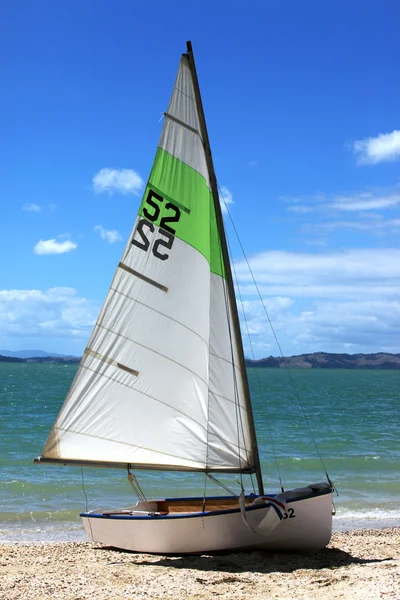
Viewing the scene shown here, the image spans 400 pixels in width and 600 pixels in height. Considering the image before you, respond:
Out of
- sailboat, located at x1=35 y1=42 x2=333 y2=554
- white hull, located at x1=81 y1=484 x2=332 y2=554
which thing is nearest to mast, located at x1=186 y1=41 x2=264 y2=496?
sailboat, located at x1=35 y1=42 x2=333 y2=554

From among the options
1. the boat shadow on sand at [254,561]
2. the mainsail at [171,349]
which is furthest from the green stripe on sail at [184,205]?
the boat shadow on sand at [254,561]

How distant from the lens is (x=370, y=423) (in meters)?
44.0

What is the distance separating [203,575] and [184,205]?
5906 millimetres

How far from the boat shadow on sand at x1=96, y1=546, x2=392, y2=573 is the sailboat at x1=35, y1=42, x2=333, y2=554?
0.17m

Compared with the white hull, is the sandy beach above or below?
below

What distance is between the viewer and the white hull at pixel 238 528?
11.1m

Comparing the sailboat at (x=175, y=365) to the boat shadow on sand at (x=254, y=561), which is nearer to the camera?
the boat shadow on sand at (x=254, y=561)

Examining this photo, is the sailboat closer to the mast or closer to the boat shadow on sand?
the mast

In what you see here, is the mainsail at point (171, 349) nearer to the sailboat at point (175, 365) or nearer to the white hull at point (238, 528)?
the sailboat at point (175, 365)

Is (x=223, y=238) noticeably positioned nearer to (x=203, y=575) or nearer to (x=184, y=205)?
(x=184, y=205)

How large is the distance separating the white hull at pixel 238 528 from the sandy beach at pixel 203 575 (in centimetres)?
21

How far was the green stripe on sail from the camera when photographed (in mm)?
11906

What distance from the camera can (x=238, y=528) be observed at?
36.7ft

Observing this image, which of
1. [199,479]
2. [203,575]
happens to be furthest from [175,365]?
[199,479]
